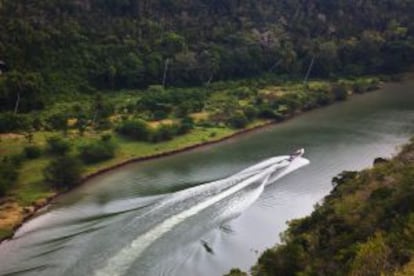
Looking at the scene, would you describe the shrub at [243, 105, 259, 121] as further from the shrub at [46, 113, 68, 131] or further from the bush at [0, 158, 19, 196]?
the bush at [0, 158, 19, 196]

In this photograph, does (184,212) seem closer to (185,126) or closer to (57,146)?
(57,146)

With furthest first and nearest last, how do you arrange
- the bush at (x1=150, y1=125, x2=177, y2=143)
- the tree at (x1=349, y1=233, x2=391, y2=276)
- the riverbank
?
1. the bush at (x1=150, y1=125, x2=177, y2=143)
2. the riverbank
3. the tree at (x1=349, y1=233, x2=391, y2=276)

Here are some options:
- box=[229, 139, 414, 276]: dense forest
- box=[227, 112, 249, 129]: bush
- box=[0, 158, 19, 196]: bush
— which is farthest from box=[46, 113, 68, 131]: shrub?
box=[229, 139, 414, 276]: dense forest

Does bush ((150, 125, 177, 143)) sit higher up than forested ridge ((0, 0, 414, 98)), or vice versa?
forested ridge ((0, 0, 414, 98))

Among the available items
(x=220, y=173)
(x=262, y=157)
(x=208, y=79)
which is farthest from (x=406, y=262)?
(x=208, y=79)

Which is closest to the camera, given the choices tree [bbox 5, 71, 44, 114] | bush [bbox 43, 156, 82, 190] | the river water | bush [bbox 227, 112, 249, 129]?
the river water

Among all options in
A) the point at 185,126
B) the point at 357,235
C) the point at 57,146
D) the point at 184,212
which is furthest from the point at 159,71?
the point at 357,235
